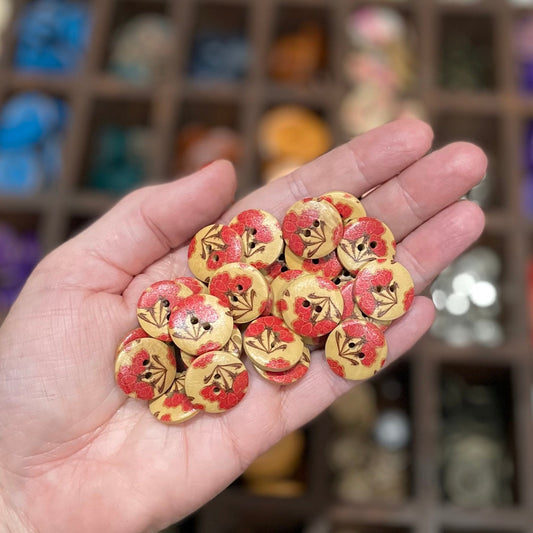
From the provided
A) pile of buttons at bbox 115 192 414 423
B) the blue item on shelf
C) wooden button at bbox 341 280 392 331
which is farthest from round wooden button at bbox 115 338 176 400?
→ the blue item on shelf

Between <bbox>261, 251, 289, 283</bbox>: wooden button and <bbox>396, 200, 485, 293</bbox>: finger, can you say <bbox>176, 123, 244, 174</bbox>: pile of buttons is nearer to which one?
Result: <bbox>261, 251, 289, 283</bbox>: wooden button

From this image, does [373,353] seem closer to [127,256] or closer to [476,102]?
[127,256]

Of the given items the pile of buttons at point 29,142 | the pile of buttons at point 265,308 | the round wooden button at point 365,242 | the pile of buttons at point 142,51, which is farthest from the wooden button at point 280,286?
the pile of buttons at point 142,51

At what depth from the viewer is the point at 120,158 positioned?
2039mm

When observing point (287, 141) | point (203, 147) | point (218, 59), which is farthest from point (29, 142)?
point (287, 141)

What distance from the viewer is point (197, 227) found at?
1234 mm

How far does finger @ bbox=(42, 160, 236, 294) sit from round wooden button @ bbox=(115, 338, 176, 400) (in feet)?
0.48

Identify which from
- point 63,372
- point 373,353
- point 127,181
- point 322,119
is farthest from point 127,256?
point 322,119

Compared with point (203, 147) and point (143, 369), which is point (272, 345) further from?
point (203, 147)

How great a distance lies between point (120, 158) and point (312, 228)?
1080mm

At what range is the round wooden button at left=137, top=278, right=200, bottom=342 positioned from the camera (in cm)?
114

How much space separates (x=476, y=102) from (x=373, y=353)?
3.65 feet

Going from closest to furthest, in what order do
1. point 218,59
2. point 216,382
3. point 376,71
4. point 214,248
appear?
point 216,382 → point 214,248 → point 376,71 → point 218,59

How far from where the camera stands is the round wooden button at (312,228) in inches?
46.3
